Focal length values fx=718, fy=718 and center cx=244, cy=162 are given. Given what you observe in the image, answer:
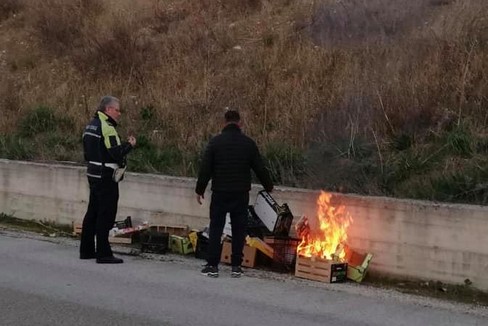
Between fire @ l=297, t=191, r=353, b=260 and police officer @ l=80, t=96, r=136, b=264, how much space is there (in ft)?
7.78

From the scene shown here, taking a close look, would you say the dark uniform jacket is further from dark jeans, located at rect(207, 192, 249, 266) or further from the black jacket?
dark jeans, located at rect(207, 192, 249, 266)

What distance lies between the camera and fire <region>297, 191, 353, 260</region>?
28.8ft

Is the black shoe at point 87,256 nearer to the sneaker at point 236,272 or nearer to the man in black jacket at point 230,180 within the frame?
the man in black jacket at point 230,180

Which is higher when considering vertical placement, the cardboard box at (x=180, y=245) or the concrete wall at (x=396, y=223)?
the concrete wall at (x=396, y=223)

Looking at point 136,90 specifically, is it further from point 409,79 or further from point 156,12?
point 409,79

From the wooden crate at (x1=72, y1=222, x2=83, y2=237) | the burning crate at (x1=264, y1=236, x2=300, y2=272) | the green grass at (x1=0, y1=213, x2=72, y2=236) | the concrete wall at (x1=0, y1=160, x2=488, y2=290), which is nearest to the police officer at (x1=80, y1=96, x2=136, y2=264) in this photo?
the concrete wall at (x1=0, y1=160, x2=488, y2=290)

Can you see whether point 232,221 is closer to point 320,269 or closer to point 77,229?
point 320,269

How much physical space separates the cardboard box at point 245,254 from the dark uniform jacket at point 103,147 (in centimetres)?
170

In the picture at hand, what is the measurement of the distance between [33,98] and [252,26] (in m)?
5.44

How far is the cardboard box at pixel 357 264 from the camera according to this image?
8.42m

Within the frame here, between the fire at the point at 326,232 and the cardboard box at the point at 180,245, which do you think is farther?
the cardboard box at the point at 180,245

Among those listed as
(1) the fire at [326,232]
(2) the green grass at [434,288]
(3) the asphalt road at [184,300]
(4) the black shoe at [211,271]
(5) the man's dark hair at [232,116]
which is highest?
(5) the man's dark hair at [232,116]

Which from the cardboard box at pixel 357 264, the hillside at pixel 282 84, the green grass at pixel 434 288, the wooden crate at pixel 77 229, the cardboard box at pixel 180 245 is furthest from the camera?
the wooden crate at pixel 77 229

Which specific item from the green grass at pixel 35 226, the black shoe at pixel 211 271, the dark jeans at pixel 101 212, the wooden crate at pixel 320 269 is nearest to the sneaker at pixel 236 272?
Result: the black shoe at pixel 211 271
